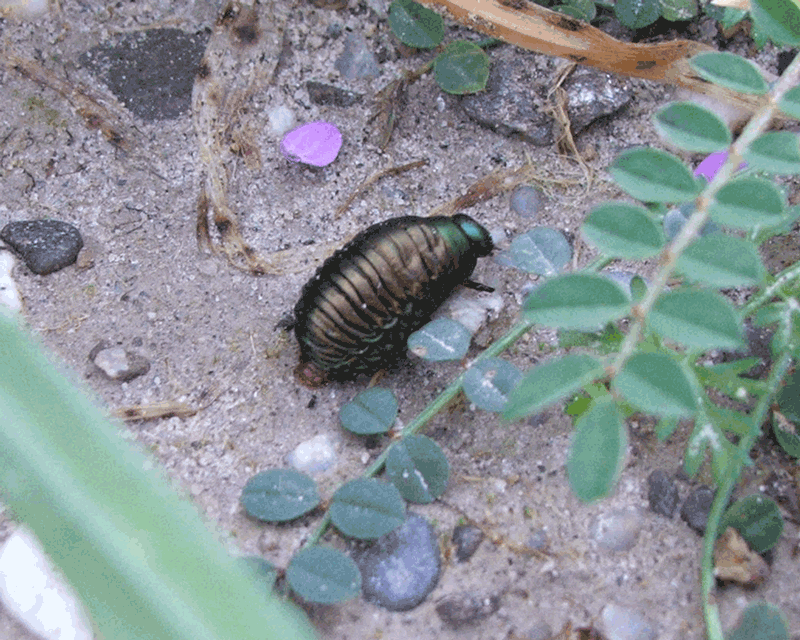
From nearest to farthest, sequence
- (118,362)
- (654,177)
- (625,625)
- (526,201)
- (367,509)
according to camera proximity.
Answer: (654,177)
(625,625)
(367,509)
(118,362)
(526,201)

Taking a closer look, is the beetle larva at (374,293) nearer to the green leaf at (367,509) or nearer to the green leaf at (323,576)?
the green leaf at (367,509)

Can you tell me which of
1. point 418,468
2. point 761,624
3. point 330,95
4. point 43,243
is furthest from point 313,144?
point 761,624

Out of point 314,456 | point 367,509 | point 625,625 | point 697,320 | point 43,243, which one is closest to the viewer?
point 697,320

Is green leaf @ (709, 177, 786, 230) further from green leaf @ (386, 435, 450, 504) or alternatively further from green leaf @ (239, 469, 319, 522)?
green leaf @ (239, 469, 319, 522)

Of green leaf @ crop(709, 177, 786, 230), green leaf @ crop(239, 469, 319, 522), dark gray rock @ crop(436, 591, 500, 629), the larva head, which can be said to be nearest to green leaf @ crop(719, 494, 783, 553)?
dark gray rock @ crop(436, 591, 500, 629)

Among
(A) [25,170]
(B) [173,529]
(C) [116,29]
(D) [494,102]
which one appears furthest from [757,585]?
(C) [116,29]

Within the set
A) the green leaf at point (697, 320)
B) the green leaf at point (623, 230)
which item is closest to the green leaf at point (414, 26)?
the green leaf at point (623, 230)

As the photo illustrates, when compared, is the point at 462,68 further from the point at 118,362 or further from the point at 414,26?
the point at 118,362
